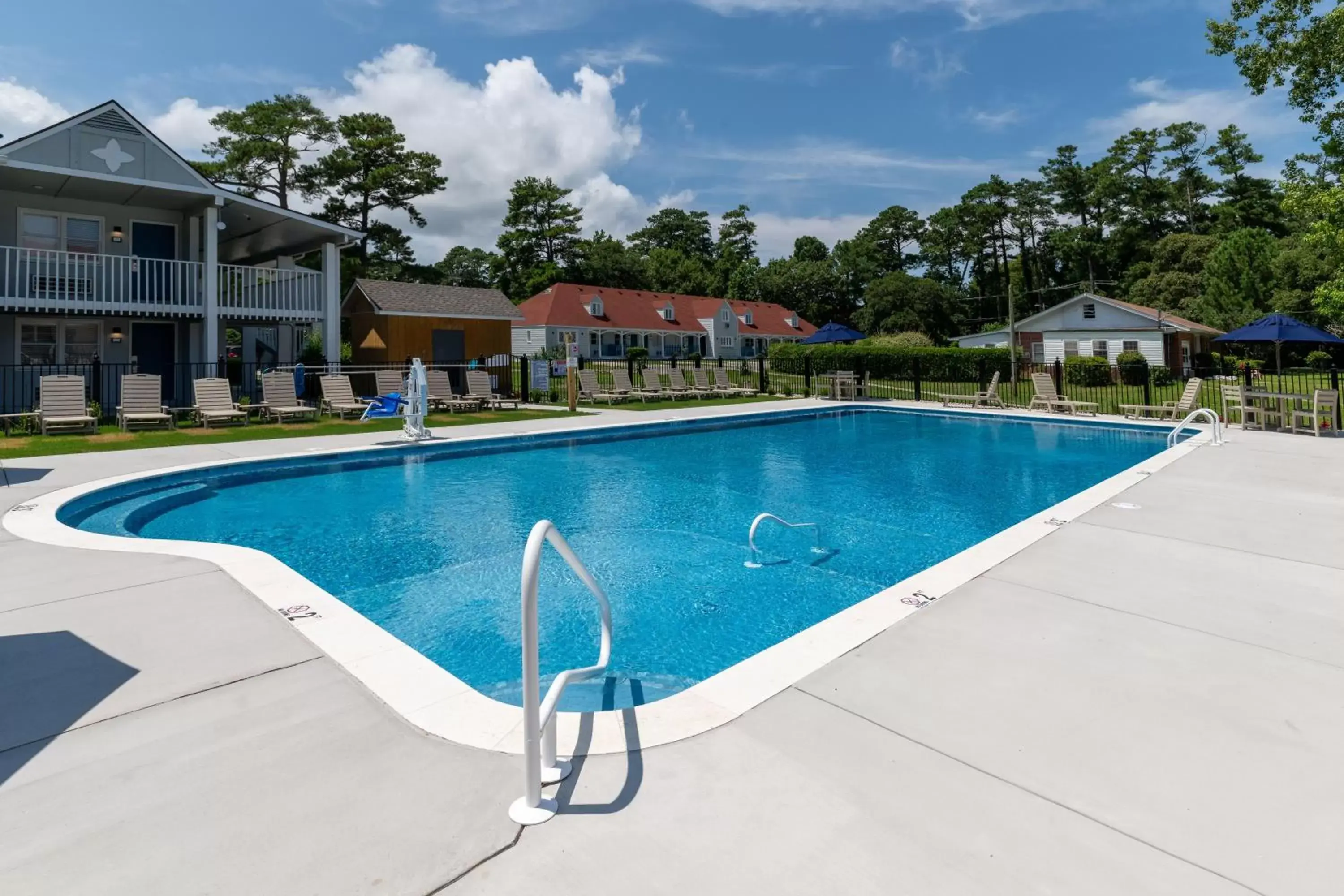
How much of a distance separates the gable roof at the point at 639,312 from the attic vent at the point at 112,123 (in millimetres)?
25169

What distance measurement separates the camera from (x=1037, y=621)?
3.96 meters

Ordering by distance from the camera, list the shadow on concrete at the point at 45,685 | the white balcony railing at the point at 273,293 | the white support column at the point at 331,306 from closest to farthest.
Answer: the shadow on concrete at the point at 45,685, the white balcony railing at the point at 273,293, the white support column at the point at 331,306

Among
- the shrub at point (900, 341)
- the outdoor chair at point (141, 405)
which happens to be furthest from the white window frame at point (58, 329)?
the shrub at point (900, 341)

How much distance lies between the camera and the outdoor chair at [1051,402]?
722 inches

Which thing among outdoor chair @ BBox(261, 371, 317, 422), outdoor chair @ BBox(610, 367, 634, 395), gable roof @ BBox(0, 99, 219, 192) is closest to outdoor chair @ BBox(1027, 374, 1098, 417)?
outdoor chair @ BBox(610, 367, 634, 395)

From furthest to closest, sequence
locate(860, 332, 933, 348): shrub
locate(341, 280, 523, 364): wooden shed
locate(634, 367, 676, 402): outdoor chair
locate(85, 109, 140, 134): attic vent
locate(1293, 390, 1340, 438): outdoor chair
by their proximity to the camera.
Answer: locate(860, 332, 933, 348): shrub → locate(341, 280, 523, 364): wooden shed → locate(634, 367, 676, 402): outdoor chair → locate(85, 109, 140, 134): attic vent → locate(1293, 390, 1340, 438): outdoor chair

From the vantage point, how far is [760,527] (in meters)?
7.80

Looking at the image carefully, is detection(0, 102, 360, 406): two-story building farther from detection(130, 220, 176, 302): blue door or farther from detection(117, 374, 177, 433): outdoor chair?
detection(117, 374, 177, 433): outdoor chair

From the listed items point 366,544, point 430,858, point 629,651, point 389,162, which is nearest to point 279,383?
point 366,544

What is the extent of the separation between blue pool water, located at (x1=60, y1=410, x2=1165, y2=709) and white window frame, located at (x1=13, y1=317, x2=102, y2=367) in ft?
35.5

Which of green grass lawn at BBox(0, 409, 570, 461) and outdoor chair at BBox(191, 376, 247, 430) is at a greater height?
outdoor chair at BBox(191, 376, 247, 430)

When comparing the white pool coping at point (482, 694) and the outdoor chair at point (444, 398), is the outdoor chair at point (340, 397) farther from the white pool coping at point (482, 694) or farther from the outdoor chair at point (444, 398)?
the white pool coping at point (482, 694)

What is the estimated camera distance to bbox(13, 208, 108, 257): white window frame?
629 inches

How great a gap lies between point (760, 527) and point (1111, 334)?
34.4 metres
